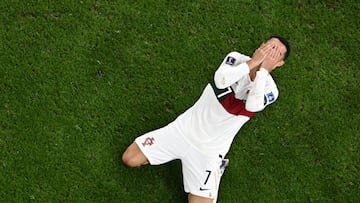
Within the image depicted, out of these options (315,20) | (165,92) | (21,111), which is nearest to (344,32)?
(315,20)

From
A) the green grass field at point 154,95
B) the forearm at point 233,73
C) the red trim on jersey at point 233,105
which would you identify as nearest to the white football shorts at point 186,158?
the green grass field at point 154,95

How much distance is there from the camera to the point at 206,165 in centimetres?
592

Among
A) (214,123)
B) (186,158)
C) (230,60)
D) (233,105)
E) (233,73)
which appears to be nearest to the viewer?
(233,73)

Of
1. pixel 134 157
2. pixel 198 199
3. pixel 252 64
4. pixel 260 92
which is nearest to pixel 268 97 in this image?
pixel 260 92

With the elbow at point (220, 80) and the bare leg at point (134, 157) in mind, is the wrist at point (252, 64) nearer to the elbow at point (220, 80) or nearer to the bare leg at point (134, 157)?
the elbow at point (220, 80)

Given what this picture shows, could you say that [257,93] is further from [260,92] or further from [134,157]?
[134,157]

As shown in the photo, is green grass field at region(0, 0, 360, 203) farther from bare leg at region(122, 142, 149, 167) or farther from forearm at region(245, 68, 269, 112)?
forearm at region(245, 68, 269, 112)

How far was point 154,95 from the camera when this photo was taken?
654 cm

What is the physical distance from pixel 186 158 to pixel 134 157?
1.62ft

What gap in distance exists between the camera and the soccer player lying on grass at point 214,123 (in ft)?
17.5

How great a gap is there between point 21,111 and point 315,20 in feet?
9.52

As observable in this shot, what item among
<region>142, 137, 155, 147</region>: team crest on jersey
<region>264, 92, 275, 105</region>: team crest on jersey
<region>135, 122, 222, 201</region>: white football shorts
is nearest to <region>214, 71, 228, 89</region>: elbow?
<region>264, 92, 275, 105</region>: team crest on jersey

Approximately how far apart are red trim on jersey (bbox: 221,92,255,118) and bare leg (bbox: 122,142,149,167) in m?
0.97

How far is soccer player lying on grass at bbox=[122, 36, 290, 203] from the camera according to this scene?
5.35m
